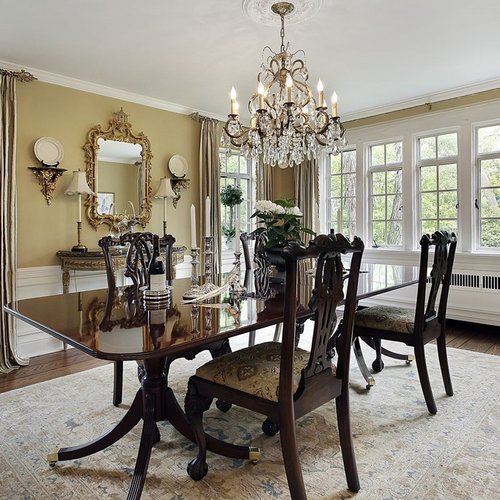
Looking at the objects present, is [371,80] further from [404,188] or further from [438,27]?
[404,188]

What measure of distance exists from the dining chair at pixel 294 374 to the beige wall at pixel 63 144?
260 centimetres

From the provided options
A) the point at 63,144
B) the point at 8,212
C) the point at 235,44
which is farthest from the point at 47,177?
the point at 235,44

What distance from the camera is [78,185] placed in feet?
12.3

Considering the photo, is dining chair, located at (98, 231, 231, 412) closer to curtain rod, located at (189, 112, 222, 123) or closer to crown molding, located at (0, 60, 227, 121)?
crown molding, located at (0, 60, 227, 121)

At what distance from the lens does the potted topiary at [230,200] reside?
16.8ft

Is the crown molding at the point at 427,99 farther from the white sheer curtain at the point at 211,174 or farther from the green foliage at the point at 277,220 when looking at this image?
the green foliage at the point at 277,220

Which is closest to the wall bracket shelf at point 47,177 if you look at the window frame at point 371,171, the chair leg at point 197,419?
the chair leg at point 197,419

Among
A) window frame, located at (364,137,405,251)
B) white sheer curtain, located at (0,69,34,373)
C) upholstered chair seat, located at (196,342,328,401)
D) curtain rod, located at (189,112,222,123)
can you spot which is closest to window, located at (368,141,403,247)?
window frame, located at (364,137,405,251)

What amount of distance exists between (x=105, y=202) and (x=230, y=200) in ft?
5.26

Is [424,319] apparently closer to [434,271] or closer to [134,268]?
[434,271]

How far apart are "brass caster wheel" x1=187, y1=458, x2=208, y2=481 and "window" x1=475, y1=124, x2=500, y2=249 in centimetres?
378

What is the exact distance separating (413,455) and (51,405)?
6.90ft

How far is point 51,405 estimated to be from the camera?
2508 millimetres

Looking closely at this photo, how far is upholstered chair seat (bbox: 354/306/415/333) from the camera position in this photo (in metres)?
2.41
